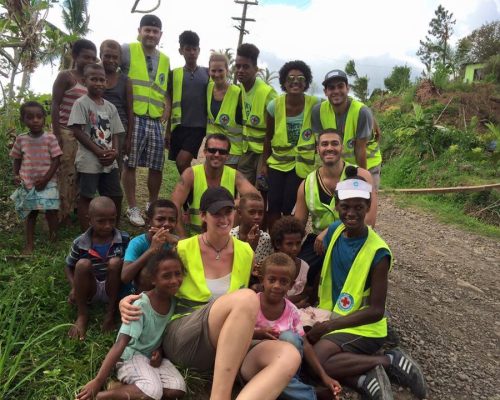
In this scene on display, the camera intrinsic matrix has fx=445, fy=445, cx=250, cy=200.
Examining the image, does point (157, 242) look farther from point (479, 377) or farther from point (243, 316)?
point (479, 377)

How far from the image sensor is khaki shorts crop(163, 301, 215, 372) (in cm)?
247

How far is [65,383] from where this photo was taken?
245cm

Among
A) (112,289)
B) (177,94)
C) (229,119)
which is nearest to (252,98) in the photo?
(229,119)

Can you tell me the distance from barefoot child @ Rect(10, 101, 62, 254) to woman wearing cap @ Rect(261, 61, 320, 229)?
2.01 meters

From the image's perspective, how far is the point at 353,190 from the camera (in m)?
2.99

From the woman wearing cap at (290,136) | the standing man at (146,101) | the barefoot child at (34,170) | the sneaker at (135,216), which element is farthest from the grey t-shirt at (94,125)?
the woman wearing cap at (290,136)

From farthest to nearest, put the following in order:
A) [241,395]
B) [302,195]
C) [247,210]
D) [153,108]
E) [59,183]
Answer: [153,108] → [59,183] → [302,195] → [247,210] → [241,395]

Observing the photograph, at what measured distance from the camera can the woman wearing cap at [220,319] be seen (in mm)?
2242

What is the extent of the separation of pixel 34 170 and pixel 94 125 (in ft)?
2.16

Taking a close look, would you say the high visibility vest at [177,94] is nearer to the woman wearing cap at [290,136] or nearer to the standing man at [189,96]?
the standing man at [189,96]

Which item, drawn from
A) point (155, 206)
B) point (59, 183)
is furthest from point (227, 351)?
point (59, 183)

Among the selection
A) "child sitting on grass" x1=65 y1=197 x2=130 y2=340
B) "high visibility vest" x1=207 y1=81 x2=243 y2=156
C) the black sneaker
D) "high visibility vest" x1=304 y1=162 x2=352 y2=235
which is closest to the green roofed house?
"high visibility vest" x1=207 y1=81 x2=243 y2=156

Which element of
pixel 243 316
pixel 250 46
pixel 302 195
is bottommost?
pixel 243 316

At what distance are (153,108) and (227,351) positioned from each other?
313cm
